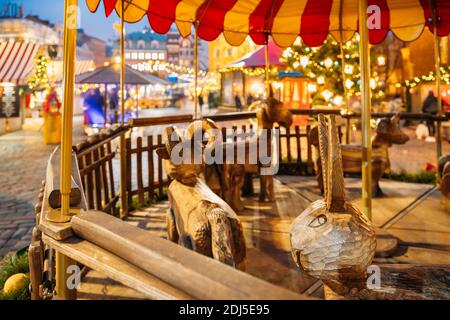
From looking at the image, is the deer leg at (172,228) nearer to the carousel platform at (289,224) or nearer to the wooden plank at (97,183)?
the carousel platform at (289,224)

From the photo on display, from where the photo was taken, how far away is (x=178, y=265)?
4.09 ft

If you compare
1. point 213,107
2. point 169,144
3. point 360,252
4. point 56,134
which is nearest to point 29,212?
point 169,144

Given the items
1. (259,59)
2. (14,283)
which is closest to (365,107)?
(14,283)

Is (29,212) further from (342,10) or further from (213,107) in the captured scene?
(213,107)

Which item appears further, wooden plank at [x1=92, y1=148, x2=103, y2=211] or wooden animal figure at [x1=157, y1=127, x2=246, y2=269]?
wooden plank at [x1=92, y1=148, x2=103, y2=211]

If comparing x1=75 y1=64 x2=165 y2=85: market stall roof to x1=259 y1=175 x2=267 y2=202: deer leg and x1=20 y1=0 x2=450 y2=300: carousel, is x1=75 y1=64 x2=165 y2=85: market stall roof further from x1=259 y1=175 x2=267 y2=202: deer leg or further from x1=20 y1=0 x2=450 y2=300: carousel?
x1=259 y1=175 x2=267 y2=202: deer leg

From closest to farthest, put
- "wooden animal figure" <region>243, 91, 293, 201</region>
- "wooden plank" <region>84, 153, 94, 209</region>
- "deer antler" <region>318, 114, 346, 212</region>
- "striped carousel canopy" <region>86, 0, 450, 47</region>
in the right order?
"deer antler" <region>318, 114, 346, 212</region> → "wooden plank" <region>84, 153, 94, 209</region> → "striped carousel canopy" <region>86, 0, 450, 47</region> → "wooden animal figure" <region>243, 91, 293, 201</region>

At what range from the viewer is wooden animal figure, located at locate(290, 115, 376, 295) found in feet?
5.34

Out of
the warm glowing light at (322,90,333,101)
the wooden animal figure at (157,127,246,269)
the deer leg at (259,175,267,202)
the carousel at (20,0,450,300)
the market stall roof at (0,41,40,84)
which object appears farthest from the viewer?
the warm glowing light at (322,90,333,101)

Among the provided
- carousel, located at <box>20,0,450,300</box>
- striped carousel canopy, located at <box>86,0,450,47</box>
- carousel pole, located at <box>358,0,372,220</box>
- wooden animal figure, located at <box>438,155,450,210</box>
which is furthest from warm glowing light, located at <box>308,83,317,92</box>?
carousel pole, located at <box>358,0,372,220</box>

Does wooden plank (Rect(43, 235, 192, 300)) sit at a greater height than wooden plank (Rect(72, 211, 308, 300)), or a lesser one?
lesser

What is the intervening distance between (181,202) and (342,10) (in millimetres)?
4658

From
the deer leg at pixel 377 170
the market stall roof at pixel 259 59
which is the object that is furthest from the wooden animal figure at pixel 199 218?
the market stall roof at pixel 259 59

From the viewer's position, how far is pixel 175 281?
4.08ft
